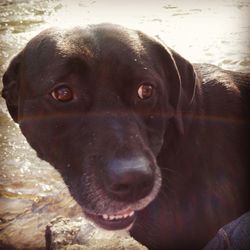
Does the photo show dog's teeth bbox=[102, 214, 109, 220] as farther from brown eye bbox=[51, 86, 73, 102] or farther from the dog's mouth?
brown eye bbox=[51, 86, 73, 102]

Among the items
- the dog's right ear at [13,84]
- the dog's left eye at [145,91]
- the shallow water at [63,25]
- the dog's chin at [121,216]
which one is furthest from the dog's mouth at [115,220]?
the dog's right ear at [13,84]

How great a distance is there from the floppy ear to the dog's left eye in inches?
8.6

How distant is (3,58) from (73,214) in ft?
5.02

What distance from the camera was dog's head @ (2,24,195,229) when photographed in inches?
78.4

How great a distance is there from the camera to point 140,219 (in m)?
2.43

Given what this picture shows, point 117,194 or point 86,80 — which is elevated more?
point 86,80

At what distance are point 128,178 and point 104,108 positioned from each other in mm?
383

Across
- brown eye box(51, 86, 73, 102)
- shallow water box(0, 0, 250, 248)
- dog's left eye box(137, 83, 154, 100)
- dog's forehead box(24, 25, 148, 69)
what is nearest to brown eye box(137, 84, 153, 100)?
dog's left eye box(137, 83, 154, 100)

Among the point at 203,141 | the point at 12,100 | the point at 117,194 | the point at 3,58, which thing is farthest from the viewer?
the point at 3,58

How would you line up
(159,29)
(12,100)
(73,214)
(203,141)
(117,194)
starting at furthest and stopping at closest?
1. (159,29)
2. (73,214)
3. (12,100)
4. (203,141)
5. (117,194)

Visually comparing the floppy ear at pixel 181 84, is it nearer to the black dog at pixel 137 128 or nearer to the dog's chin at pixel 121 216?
the black dog at pixel 137 128

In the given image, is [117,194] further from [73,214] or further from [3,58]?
[3,58]

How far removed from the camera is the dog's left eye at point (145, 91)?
2215 millimetres

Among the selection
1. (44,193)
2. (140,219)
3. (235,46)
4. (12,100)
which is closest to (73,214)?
(44,193)
